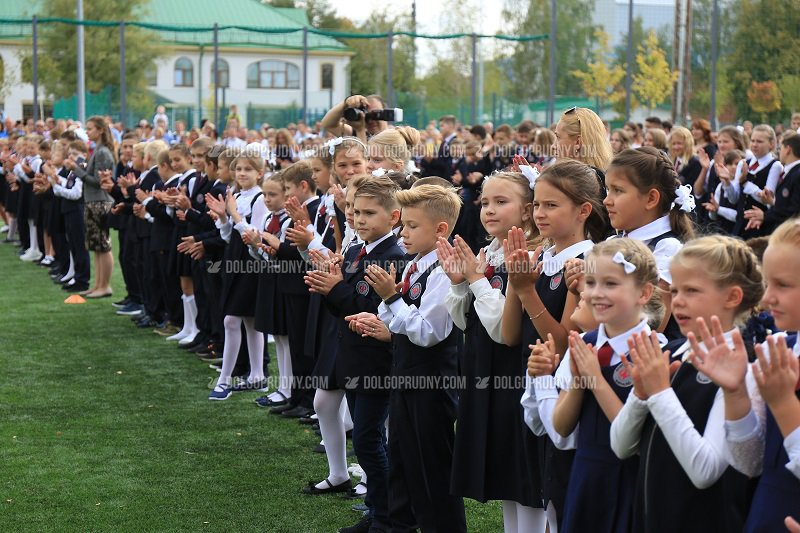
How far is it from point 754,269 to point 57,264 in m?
13.5

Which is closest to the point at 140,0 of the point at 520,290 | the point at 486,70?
the point at 486,70

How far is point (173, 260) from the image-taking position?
1023 centimetres

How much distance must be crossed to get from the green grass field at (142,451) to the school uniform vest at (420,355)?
107 centimetres

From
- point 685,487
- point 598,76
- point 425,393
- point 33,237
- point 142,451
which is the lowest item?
point 142,451

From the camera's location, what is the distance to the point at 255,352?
8.46m

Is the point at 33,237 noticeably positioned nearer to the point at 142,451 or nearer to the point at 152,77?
the point at 142,451

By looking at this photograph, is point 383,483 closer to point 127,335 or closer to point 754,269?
point 754,269

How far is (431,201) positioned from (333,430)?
5.76ft

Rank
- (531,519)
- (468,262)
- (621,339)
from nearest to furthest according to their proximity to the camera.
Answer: (621,339)
(468,262)
(531,519)

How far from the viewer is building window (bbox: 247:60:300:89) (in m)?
37.9

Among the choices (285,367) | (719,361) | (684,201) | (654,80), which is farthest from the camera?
(654,80)

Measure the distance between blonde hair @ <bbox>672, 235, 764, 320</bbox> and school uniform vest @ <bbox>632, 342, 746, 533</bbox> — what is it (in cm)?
26

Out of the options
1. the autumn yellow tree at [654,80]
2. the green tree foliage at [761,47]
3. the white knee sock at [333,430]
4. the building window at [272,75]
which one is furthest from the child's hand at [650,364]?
the building window at [272,75]

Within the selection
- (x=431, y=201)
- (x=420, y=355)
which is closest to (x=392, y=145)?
(x=431, y=201)
